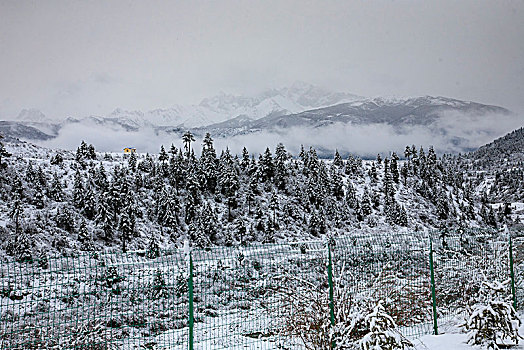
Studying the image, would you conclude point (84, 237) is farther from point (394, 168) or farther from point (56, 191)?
point (394, 168)

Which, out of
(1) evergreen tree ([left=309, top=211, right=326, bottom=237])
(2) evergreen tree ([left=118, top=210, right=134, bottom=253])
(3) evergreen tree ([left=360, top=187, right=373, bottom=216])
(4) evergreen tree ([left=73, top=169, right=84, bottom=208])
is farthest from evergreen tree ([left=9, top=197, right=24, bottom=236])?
(3) evergreen tree ([left=360, top=187, right=373, bottom=216])

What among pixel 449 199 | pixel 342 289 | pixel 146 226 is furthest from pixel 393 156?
pixel 342 289

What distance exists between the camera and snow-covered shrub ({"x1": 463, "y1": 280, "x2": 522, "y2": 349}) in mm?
7094

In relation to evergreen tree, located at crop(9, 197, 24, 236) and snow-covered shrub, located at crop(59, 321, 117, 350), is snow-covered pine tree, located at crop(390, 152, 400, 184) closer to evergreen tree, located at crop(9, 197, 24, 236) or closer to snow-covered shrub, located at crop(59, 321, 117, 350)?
evergreen tree, located at crop(9, 197, 24, 236)

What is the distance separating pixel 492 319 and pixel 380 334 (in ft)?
8.91

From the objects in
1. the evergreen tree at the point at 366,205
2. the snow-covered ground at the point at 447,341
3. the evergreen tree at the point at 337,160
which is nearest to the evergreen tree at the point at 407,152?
the evergreen tree at the point at 337,160

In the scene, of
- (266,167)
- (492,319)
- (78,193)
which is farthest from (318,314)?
(266,167)

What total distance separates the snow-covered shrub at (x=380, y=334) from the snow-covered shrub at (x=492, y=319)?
2.15m

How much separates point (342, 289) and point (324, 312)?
1.80 feet

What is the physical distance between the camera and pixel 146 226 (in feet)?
161

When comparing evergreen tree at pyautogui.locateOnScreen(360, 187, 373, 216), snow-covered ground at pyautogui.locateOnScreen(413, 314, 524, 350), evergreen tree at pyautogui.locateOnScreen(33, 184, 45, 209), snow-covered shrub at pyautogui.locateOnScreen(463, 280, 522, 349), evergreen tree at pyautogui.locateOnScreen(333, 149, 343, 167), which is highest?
evergreen tree at pyautogui.locateOnScreen(333, 149, 343, 167)

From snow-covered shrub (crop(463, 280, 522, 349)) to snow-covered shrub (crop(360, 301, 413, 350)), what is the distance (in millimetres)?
2154

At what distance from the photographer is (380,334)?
19.4ft

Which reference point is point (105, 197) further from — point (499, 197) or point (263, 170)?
point (499, 197)
